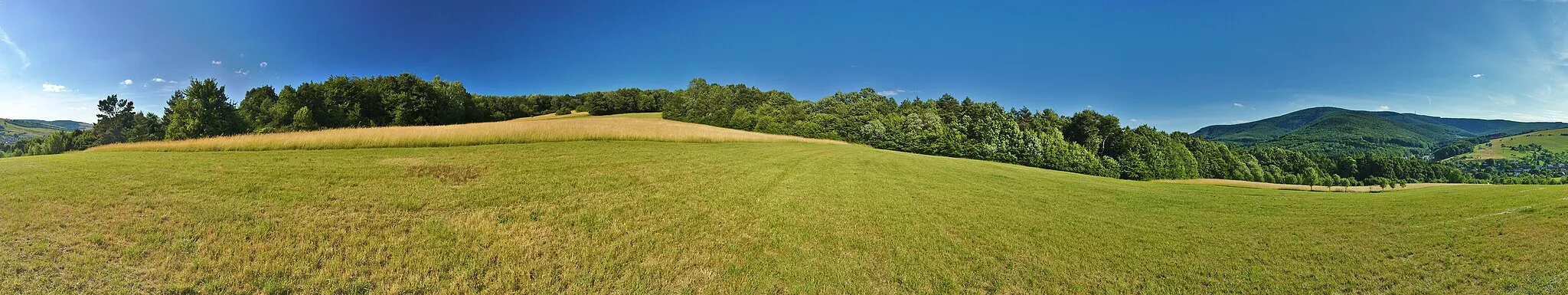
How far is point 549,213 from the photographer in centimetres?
779

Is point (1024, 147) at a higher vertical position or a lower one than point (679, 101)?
lower

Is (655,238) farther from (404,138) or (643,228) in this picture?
(404,138)

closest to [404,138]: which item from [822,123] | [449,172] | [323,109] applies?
[449,172]

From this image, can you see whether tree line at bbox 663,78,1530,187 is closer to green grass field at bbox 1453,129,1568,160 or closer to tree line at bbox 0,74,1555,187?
tree line at bbox 0,74,1555,187

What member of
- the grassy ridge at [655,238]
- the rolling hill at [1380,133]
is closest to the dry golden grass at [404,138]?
the grassy ridge at [655,238]

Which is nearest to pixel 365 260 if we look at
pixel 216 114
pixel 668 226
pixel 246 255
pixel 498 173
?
pixel 246 255

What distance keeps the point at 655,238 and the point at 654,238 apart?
1 centimetres

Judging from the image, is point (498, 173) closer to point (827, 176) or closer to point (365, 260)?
point (365, 260)

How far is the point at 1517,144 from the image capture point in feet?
146

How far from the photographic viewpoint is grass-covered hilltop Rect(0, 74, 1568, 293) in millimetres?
5066

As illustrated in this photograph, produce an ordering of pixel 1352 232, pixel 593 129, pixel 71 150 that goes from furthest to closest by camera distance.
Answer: pixel 593 129 → pixel 71 150 → pixel 1352 232

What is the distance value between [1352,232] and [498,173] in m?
18.4

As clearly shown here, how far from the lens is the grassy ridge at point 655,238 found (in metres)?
4.96

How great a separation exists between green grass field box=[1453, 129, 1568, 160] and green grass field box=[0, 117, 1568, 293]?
48196 mm
